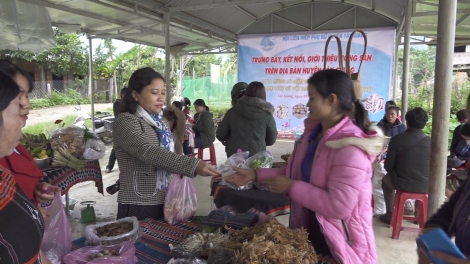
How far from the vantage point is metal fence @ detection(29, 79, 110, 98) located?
16.3 metres

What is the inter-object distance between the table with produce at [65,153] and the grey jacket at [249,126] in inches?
49.9

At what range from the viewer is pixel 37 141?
3.42 metres

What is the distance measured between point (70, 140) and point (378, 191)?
3.69 m

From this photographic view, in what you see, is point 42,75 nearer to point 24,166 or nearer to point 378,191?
point 378,191

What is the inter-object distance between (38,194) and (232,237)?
907mm

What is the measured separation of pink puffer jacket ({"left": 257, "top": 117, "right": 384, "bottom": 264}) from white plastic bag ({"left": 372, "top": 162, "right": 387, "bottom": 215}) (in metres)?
3.23

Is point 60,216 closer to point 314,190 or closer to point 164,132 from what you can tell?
point 164,132

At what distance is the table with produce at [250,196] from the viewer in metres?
2.37

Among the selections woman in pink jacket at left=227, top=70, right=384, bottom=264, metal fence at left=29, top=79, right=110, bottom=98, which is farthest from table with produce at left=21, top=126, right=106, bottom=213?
metal fence at left=29, top=79, right=110, bottom=98

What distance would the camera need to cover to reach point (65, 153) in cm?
315

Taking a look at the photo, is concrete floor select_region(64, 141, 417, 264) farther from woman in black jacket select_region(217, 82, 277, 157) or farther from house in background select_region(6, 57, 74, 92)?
house in background select_region(6, 57, 74, 92)

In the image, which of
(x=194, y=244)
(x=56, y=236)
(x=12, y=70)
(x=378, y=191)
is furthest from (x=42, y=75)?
(x=194, y=244)

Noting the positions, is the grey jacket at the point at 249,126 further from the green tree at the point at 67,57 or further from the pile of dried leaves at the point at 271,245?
the green tree at the point at 67,57

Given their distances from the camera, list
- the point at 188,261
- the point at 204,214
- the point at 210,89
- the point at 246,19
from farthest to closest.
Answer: the point at 210,89, the point at 246,19, the point at 204,214, the point at 188,261
